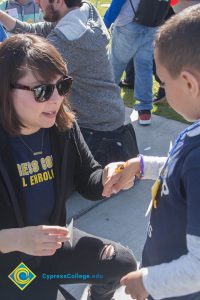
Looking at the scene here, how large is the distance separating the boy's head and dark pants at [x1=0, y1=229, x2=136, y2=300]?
0.94 m

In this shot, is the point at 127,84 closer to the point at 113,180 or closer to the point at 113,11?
the point at 113,11

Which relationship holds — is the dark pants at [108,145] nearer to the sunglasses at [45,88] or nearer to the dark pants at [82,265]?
the dark pants at [82,265]

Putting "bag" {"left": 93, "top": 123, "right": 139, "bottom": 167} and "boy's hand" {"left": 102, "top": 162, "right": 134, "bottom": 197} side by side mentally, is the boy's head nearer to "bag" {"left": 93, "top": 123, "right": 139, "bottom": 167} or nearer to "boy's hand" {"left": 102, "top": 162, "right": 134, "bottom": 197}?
"boy's hand" {"left": 102, "top": 162, "right": 134, "bottom": 197}

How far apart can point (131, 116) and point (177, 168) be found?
3.17 metres

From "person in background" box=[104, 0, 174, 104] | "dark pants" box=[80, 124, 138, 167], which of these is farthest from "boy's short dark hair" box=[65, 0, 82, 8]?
"person in background" box=[104, 0, 174, 104]

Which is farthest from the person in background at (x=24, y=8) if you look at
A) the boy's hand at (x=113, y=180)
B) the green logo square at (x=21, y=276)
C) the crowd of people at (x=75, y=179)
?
the green logo square at (x=21, y=276)

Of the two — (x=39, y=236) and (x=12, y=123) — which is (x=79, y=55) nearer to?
(x=12, y=123)

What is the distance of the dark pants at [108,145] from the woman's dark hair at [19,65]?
1304mm

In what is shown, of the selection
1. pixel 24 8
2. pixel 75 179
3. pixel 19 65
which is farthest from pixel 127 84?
pixel 19 65

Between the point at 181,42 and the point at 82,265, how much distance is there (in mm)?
1170

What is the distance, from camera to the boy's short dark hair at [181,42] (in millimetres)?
1244

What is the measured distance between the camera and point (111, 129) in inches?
125

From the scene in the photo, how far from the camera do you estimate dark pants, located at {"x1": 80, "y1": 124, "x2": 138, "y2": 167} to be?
3080 millimetres

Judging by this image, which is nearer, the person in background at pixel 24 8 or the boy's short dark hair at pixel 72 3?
the boy's short dark hair at pixel 72 3
